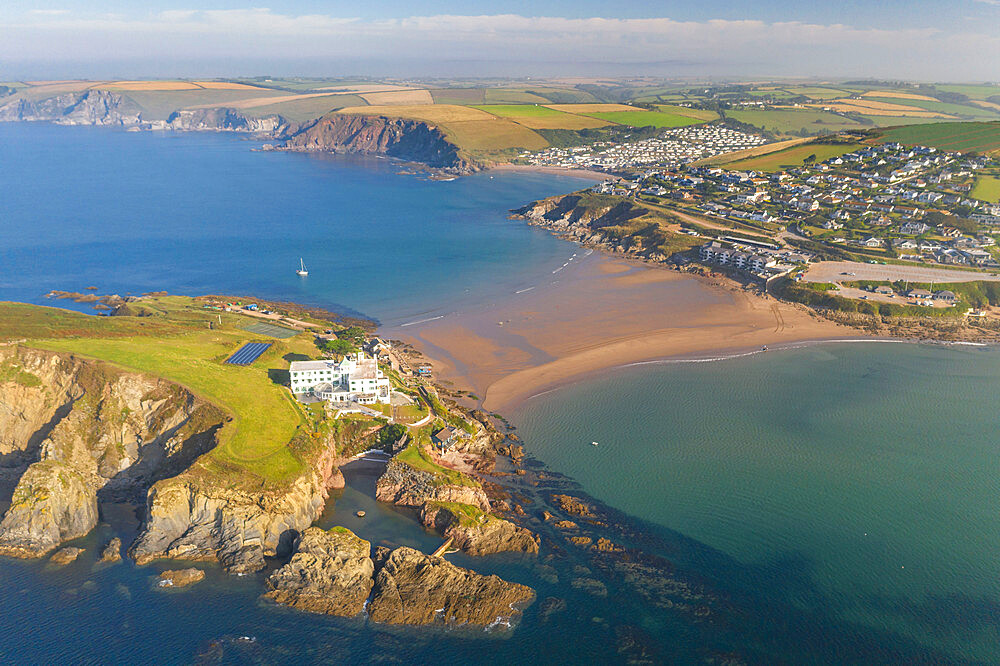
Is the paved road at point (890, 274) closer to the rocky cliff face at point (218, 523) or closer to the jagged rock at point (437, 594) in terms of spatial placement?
the jagged rock at point (437, 594)

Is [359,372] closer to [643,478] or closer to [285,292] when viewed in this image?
[643,478]

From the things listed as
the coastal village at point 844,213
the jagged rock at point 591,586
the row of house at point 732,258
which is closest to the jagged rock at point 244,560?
the jagged rock at point 591,586

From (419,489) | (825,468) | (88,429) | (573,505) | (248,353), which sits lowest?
(573,505)

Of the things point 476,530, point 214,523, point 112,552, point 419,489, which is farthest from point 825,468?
point 112,552

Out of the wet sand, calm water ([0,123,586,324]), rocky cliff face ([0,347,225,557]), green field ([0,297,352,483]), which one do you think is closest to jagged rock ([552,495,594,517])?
the wet sand

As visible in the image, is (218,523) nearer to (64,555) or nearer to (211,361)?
(64,555)

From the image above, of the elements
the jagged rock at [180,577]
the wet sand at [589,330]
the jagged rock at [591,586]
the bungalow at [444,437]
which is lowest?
the jagged rock at [591,586]

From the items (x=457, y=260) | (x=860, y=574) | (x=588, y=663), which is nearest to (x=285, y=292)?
(x=457, y=260)
